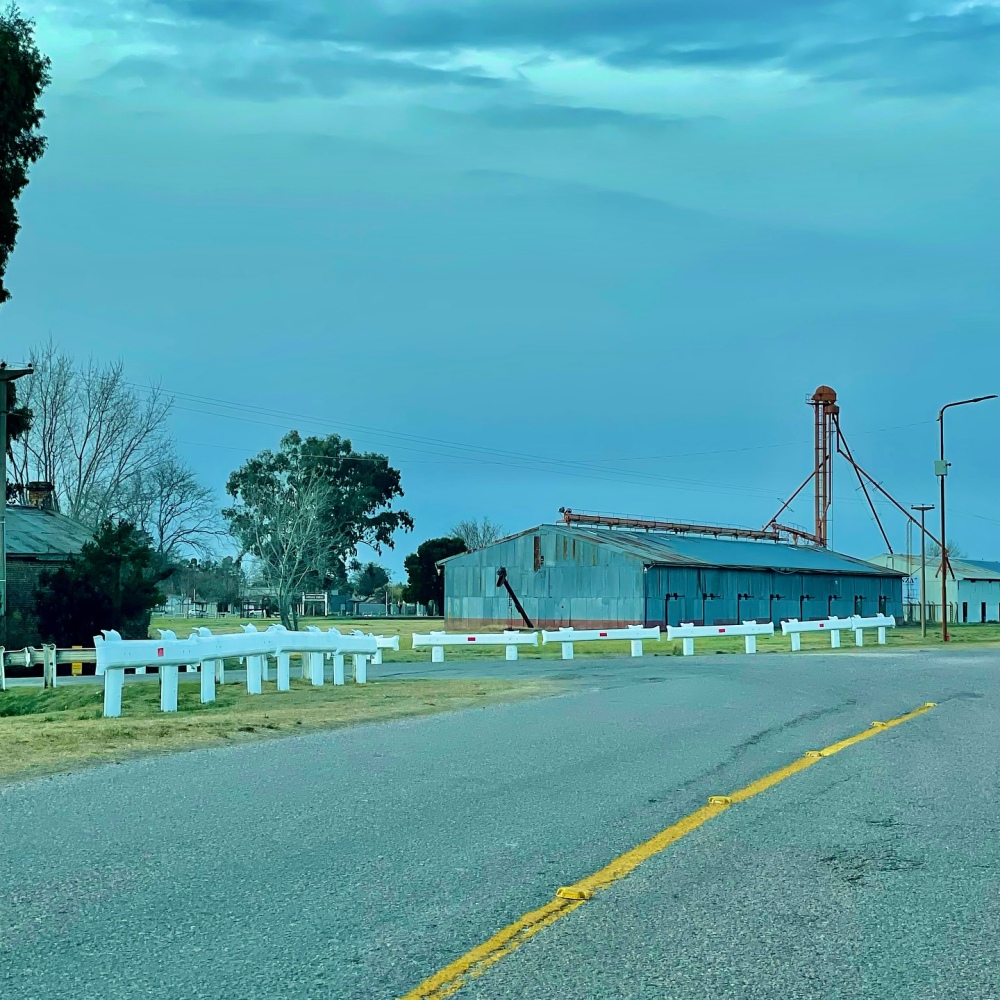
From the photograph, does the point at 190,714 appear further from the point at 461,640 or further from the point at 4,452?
the point at 4,452

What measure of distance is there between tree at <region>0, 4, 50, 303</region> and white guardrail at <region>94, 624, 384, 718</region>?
15.0 m

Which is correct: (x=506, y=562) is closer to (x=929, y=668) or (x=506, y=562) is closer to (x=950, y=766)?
(x=929, y=668)

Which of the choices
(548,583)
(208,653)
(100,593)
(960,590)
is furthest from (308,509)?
(960,590)

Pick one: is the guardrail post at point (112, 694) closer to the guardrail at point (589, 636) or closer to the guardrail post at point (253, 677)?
the guardrail post at point (253, 677)

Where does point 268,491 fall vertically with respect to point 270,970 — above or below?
above

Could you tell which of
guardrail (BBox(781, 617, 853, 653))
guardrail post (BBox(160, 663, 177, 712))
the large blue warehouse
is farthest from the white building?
guardrail post (BBox(160, 663, 177, 712))

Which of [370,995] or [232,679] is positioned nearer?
[370,995]

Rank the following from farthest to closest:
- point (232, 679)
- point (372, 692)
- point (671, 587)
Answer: point (671, 587)
point (232, 679)
point (372, 692)

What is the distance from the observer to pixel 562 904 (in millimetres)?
5984

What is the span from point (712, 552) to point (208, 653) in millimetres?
54117

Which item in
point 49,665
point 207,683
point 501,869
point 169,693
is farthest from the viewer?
point 49,665

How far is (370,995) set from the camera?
466 cm

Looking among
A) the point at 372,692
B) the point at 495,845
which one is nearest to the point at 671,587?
the point at 372,692

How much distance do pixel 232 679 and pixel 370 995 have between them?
20873 millimetres
